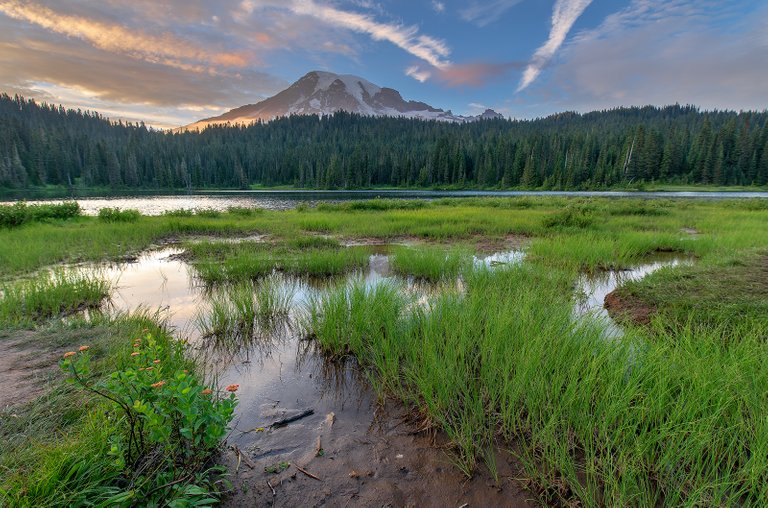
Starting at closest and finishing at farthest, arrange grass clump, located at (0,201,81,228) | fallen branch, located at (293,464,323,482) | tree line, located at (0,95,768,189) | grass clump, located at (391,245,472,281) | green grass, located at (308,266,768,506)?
green grass, located at (308,266,768,506), fallen branch, located at (293,464,323,482), grass clump, located at (391,245,472,281), grass clump, located at (0,201,81,228), tree line, located at (0,95,768,189)

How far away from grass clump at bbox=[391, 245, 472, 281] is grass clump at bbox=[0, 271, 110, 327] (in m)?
8.63

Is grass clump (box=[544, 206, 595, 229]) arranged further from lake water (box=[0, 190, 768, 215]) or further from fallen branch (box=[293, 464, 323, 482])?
lake water (box=[0, 190, 768, 215])

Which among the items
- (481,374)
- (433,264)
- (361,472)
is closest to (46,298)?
(361,472)

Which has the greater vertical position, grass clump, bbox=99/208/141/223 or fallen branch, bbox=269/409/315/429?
grass clump, bbox=99/208/141/223

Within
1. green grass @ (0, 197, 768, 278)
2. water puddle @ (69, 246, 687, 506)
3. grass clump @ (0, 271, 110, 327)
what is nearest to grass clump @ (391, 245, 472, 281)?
green grass @ (0, 197, 768, 278)

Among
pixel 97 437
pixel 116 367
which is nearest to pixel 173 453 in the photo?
pixel 97 437

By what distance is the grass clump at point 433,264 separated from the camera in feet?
35.4

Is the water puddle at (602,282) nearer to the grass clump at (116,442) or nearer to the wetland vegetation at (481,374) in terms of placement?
the wetland vegetation at (481,374)

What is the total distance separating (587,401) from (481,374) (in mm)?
1233

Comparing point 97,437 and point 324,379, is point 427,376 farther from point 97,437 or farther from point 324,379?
point 97,437

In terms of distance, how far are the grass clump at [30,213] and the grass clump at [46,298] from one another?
13947mm

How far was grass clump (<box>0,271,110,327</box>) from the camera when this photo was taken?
269 inches

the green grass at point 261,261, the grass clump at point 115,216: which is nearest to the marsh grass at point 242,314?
the green grass at point 261,261

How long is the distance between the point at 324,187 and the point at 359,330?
4477 inches
